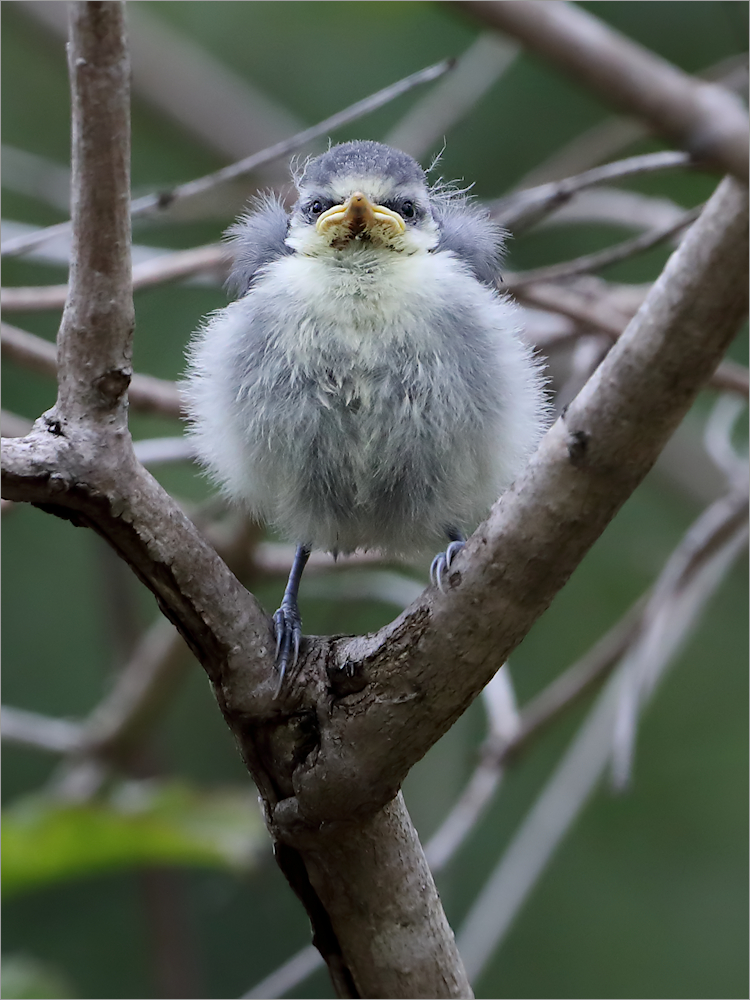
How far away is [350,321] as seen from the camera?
1605 mm

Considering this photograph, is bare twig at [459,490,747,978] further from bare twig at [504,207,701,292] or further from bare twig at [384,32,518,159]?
bare twig at [384,32,518,159]

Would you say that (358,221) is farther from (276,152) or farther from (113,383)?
(113,383)

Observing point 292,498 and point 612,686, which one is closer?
point 292,498

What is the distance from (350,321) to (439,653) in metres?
0.60

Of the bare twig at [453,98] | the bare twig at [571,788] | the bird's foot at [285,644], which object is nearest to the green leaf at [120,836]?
the bare twig at [571,788]

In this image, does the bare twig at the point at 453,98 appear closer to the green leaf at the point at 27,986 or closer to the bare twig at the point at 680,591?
the bare twig at the point at 680,591

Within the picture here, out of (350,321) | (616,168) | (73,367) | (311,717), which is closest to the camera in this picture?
(73,367)

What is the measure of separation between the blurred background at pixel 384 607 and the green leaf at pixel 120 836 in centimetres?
92

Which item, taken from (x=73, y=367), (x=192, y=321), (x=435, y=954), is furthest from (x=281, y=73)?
(x=435, y=954)

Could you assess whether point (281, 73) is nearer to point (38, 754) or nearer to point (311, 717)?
point (38, 754)

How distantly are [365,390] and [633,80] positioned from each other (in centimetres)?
85

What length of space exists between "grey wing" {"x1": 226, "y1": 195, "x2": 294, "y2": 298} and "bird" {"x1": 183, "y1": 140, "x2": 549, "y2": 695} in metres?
0.01

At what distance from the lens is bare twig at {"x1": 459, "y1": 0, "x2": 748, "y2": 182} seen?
24.3 inches

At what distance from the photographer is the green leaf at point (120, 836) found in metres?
1.87
